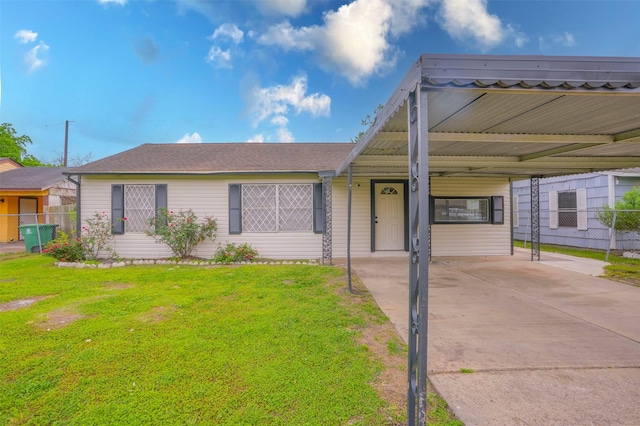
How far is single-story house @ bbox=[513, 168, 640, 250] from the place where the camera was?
31.2 ft

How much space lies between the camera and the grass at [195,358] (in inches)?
81.8

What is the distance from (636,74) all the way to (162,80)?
17464mm

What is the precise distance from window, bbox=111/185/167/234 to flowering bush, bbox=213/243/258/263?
79.8 inches

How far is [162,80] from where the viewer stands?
1528 cm

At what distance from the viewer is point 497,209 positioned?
8984mm

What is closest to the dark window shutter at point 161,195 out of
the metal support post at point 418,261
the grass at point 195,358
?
the grass at point 195,358

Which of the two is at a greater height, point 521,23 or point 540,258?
point 521,23

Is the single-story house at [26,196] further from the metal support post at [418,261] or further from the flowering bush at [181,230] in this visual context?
the metal support post at [418,261]

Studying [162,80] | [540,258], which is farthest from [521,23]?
[162,80]

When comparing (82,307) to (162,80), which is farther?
(162,80)

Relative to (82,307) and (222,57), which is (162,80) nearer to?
(222,57)

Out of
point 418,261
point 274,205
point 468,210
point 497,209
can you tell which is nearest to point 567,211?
point 497,209

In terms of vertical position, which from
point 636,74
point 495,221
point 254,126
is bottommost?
point 495,221

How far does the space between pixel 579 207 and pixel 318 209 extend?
9078 millimetres
